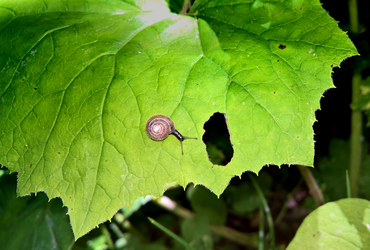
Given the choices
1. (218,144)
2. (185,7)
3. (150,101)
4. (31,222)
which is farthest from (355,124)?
(31,222)

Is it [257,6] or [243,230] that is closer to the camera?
[257,6]

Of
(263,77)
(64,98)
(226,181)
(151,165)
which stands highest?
(64,98)

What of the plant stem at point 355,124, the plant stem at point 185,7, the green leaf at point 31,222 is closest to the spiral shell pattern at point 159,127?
the plant stem at point 185,7

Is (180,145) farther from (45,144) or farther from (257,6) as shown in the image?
(257,6)

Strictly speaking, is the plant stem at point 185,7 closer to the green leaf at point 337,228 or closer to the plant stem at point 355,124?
the plant stem at point 355,124

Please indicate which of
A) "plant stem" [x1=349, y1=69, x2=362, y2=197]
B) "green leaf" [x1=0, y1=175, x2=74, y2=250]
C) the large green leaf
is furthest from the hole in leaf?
"green leaf" [x1=0, y1=175, x2=74, y2=250]

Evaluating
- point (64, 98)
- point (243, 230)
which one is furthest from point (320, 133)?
point (64, 98)
